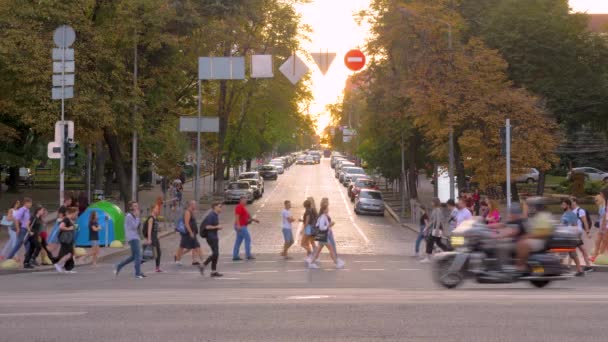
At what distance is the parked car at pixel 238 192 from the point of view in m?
61.2

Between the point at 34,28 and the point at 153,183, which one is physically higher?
the point at 34,28

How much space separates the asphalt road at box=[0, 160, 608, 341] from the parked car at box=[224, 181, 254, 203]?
39264mm

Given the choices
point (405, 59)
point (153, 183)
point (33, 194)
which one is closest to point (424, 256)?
point (405, 59)

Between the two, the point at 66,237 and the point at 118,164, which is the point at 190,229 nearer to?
the point at 66,237

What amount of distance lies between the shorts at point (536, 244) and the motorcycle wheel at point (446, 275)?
→ 1199mm

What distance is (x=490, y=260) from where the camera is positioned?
15.3m

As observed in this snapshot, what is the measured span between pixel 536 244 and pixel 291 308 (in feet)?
16.4

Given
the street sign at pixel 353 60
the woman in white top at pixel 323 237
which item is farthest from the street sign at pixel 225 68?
the woman in white top at pixel 323 237

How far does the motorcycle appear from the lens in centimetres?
1530

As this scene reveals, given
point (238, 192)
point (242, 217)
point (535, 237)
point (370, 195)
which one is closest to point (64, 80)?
point (242, 217)

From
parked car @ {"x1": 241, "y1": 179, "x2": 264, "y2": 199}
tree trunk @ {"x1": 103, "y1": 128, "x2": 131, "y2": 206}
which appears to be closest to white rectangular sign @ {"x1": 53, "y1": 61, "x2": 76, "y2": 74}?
tree trunk @ {"x1": 103, "y1": 128, "x2": 131, "y2": 206}

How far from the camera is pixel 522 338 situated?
984cm

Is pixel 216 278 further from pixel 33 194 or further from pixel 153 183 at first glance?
pixel 153 183

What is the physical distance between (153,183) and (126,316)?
75354 millimetres
